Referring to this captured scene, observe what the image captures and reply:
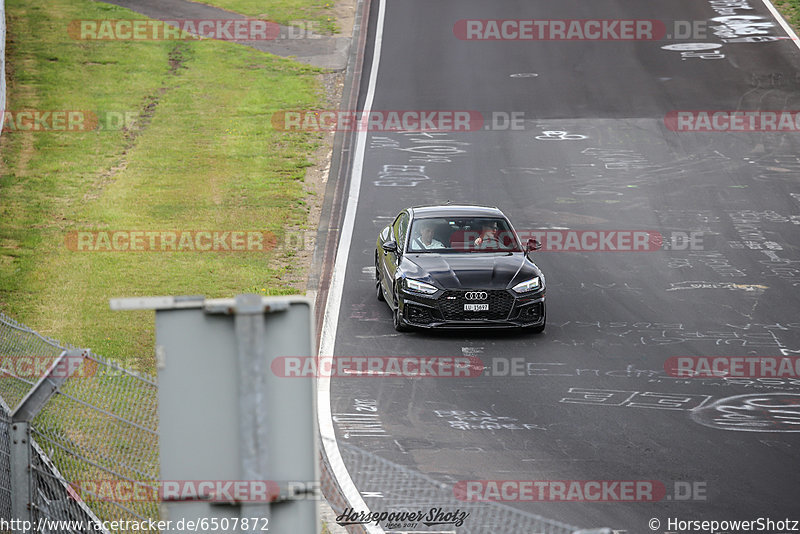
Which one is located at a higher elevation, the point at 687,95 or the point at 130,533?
the point at 687,95

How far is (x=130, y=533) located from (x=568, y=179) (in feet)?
59.7

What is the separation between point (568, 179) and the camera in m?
24.6

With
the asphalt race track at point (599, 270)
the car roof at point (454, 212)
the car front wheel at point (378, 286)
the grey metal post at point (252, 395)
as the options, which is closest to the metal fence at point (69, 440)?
the asphalt race track at point (599, 270)

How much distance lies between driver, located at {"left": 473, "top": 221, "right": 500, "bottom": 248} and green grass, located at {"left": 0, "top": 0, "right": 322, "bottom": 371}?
342 cm

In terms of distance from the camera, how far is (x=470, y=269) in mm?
15586

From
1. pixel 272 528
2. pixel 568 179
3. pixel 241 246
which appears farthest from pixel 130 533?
pixel 568 179

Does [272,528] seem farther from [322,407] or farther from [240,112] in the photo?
[240,112]

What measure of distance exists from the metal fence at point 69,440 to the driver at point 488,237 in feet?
22.9

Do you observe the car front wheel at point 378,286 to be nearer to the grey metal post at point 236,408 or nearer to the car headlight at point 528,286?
the car headlight at point 528,286

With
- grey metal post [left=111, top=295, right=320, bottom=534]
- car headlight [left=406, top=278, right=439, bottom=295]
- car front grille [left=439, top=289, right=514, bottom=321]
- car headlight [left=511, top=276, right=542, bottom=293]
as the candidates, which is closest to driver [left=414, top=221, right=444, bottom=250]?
car headlight [left=406, top=278, right=439, bottom=295]

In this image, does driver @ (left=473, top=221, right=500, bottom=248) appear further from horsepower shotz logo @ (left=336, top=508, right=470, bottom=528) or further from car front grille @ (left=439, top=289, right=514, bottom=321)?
horsepower shotz logo @ (left=336, top=508, right=470, bottom=528)

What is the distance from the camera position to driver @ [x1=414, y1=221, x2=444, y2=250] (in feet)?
54.0

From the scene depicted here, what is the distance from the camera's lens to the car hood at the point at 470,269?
602 inches

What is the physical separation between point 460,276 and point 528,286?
96 cm
